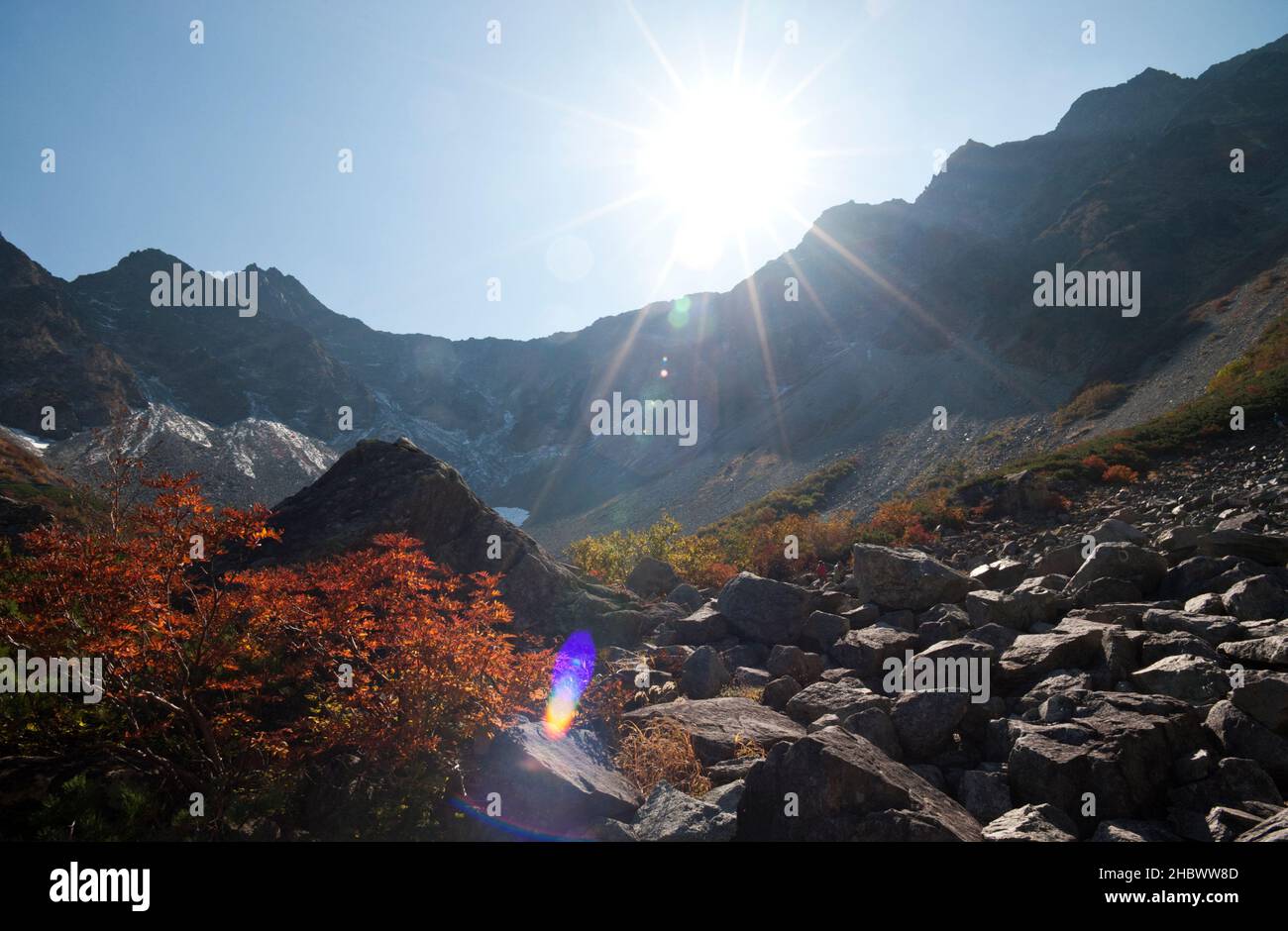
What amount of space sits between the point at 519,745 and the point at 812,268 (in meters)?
136

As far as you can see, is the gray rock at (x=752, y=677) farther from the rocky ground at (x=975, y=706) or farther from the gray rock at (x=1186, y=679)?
the gray rock at (x=1186, y=679)

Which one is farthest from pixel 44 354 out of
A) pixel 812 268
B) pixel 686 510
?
pixel 812 268

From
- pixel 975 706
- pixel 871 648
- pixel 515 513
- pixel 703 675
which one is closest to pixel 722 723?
pixel 703 675

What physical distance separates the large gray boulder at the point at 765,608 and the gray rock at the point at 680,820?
665cm

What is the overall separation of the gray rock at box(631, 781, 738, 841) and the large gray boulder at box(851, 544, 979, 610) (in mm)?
7994

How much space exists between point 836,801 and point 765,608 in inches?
294

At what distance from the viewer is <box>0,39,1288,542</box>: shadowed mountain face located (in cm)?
6562

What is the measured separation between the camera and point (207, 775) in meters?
5.98

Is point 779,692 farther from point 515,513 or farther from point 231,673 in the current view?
point 515,513

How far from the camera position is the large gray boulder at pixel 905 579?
480 inches

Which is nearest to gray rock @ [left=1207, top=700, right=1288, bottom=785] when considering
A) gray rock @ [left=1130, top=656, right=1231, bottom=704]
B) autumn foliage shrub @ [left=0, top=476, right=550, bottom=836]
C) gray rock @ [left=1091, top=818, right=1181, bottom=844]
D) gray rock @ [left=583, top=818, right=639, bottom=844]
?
gray rock @ [left=1130, top=656, right=1231, bottom=704]

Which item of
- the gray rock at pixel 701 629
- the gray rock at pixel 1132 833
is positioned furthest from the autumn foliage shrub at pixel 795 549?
the gray rock at pixel 1132 833
